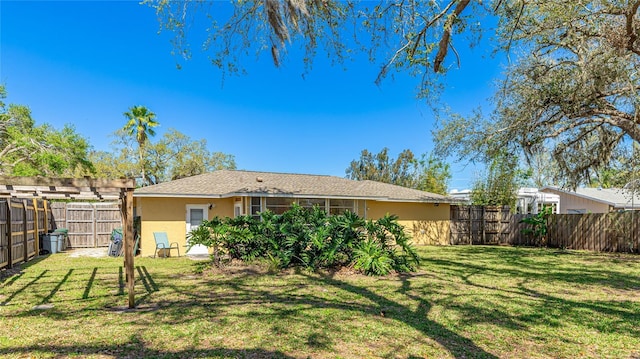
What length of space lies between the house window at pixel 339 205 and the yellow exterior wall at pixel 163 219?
5.04 meters

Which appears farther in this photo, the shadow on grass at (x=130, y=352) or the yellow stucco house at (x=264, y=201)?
the yellow stucco house at (x=264, y=201)

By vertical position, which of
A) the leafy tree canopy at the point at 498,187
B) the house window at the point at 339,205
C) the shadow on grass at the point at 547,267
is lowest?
the shadow on grass at the point at 547,267

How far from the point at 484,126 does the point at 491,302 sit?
6.42 metres

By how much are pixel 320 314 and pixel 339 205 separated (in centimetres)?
977

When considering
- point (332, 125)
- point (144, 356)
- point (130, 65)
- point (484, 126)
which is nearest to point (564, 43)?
point (484, 126)

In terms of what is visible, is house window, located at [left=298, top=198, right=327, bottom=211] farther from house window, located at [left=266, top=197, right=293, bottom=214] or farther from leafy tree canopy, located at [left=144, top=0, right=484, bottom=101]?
leafy tree canopy, located at [left=144, top=0, right=484, bottom=101]

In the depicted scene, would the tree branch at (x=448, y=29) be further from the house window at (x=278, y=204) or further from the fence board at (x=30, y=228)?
the fence board at (x=30, y=228)

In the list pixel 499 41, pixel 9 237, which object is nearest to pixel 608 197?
pixel 499 41

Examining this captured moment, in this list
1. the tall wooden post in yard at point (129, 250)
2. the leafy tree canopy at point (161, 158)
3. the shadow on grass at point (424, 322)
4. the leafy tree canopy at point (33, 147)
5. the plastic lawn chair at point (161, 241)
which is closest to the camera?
the shadow on grass at point (424, 322)

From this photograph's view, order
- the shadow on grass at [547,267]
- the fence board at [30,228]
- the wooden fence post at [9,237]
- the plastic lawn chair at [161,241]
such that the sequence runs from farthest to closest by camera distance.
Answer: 1. the plastic lawn chair at [161,241]
2. the fence board at [30,228]
3. the wooden fence post at [9,237]
4. the shadow on grass at [547,267]

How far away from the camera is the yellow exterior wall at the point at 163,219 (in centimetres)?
1270

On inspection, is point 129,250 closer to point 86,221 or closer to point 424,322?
point 424,322

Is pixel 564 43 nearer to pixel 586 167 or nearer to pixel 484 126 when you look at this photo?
pixel 484 126

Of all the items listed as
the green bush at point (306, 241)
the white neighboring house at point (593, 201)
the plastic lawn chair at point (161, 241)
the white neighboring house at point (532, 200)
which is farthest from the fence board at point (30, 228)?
the white neighboring house at point (593, 201)
